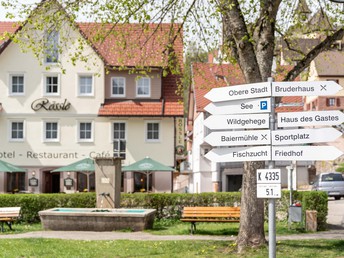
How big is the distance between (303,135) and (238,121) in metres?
0.99

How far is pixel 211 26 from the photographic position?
18.6m

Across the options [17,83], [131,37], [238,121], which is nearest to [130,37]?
[131,37]

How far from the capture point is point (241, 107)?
9.74m

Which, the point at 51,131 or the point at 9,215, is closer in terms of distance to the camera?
the point at 9,215

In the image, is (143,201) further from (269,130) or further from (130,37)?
(269,130)

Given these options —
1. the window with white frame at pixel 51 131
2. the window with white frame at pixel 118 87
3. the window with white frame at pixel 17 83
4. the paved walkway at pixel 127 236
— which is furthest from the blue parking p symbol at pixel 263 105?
the window with white frame at pixel 17 83

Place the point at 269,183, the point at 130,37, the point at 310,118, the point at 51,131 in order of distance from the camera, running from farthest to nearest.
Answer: the point at 51,131, the point at 130,37, the point at 310,118, the point at 269,183

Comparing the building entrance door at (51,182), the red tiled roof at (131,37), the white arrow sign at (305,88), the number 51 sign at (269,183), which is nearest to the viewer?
the number 51 sign at (269,183)

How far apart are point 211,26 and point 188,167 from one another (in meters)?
46.8

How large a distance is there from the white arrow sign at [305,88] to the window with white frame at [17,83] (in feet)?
117

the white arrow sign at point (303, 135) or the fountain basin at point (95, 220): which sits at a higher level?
the white arrow sign at point (303, 135)

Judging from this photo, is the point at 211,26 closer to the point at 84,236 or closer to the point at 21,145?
the point at 84,236

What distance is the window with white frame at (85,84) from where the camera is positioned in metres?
43.8

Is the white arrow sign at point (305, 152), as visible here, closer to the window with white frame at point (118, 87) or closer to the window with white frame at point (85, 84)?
the window with white frame at point (118, 87)
